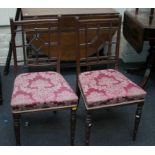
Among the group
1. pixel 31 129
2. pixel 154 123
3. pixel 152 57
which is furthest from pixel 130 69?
pixel 31 129

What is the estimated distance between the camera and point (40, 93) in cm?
172

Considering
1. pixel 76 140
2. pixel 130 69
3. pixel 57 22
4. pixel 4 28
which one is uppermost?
pixel 57 22

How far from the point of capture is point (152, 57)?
8.69ft

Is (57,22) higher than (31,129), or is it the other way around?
(57,22)

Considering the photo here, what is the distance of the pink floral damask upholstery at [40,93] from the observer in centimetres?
165

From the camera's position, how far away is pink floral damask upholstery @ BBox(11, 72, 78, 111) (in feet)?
5.40

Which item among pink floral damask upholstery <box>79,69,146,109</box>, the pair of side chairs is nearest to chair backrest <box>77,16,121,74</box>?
the pair of side chairs

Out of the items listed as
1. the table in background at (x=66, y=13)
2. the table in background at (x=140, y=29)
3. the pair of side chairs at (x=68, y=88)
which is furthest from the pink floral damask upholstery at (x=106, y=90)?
the table in background at (x=66, y=13)

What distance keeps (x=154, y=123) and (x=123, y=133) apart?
29 cm

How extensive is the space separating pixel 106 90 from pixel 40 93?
0.42 metres

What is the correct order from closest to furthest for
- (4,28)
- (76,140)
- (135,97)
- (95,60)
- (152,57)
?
(135,97) → (76,140) → (95,60) → (152,57) → (4,28)

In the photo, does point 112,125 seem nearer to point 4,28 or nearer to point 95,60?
point 95,60

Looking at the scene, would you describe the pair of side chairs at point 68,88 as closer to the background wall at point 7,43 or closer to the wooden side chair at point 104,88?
the wooden side chair at point 104,88

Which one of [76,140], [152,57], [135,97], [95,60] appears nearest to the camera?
[135,97]
